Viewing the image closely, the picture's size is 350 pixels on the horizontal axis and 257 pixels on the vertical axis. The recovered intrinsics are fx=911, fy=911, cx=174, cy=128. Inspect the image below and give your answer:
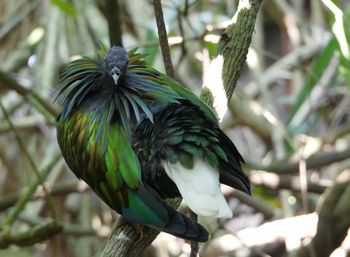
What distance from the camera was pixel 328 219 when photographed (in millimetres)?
3004

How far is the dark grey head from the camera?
2584 millimetres

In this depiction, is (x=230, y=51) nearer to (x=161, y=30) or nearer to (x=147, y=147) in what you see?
(x=161, y=30)

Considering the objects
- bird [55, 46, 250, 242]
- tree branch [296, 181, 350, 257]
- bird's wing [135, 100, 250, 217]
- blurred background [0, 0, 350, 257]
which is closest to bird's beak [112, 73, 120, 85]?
bird [55, 46, 250, 242]

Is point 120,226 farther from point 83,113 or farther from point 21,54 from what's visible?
point 21,54

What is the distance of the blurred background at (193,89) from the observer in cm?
377

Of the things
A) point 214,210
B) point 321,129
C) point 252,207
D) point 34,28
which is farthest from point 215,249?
point 321,129

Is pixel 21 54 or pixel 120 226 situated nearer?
pixel 120 226

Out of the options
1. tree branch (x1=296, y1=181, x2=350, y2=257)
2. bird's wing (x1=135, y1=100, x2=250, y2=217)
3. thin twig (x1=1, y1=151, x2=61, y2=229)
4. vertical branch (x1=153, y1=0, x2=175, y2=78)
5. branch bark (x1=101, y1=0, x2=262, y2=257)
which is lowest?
tree branch (x1=296, y1=181, x2=350, y2=257)

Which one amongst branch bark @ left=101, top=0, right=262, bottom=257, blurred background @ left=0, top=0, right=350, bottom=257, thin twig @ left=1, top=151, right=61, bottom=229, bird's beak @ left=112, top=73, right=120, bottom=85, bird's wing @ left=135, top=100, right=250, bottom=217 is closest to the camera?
bird's wing @ left=135, top=100, right=250, bottom=217

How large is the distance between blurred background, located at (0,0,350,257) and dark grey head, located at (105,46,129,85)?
67 centimetres

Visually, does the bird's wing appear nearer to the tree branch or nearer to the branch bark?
the branch bark

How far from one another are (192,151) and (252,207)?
6.50 feet

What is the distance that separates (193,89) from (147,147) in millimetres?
2425

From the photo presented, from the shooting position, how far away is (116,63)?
261cm
